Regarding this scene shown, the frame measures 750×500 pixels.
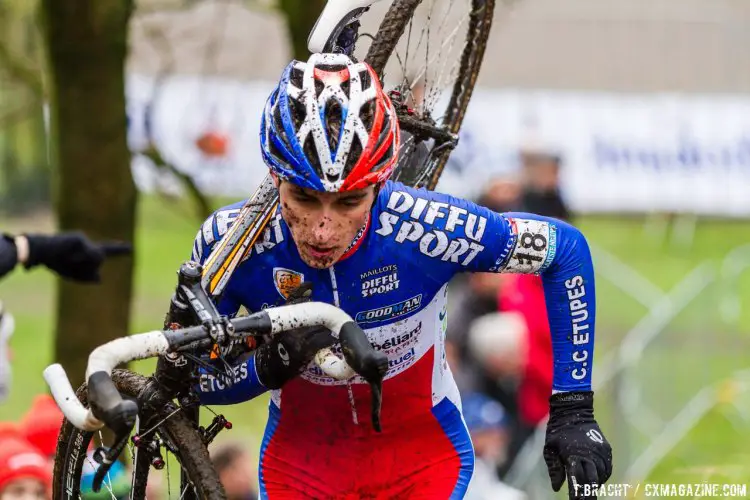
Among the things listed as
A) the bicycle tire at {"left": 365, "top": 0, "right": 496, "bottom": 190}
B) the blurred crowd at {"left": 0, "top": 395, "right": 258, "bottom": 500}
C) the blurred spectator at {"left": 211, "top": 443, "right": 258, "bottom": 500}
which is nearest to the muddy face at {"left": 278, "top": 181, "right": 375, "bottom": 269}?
the bicycle tire at {"left": 365, "top": 0, "right": 496, "bottom": 190}

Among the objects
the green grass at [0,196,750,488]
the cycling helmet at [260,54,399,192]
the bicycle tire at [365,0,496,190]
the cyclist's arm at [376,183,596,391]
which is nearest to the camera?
the cycling helmet at [260,54,399,192]

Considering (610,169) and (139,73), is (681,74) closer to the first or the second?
(610,169)

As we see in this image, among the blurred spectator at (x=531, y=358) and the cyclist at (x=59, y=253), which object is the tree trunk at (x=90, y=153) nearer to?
the cyclist at (x=59, y=253)

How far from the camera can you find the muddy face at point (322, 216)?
441 centimetres

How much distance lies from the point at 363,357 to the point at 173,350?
0.58 meters

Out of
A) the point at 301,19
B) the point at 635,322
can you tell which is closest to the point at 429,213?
the point at 301,19

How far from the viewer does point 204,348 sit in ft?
13.9

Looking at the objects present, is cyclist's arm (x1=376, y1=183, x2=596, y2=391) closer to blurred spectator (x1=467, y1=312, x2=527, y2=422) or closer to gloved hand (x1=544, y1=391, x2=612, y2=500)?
gloved hand (x1=544, y1=391, x2=612, y2=500)

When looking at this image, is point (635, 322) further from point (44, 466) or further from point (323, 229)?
point (323, 229)

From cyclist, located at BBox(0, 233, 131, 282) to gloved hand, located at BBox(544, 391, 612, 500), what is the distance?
2.58m

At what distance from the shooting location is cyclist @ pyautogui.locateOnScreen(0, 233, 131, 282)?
20.4 feet

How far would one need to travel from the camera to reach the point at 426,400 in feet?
17.2

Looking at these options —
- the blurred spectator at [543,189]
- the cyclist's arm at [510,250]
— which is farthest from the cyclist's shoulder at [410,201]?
the blurred spectator at [543,189]

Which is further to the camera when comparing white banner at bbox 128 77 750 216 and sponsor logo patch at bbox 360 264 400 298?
white banner at bbox 128 77 750 216
